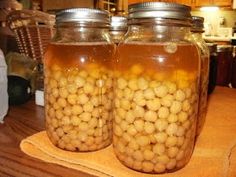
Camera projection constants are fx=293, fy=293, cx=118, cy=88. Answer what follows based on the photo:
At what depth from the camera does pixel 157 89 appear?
0.34m

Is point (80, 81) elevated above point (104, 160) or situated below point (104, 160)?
above

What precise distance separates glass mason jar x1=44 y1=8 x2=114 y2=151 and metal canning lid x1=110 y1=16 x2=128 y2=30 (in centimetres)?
8

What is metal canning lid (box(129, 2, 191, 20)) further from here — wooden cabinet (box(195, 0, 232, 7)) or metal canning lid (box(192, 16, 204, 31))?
wooden cabinet (box(195, 0, 232, 7))

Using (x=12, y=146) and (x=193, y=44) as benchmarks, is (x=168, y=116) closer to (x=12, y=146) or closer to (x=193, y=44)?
(x=193, y=44)

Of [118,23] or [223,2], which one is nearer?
[118,23]

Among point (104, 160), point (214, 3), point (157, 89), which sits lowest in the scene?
point (104, 160)

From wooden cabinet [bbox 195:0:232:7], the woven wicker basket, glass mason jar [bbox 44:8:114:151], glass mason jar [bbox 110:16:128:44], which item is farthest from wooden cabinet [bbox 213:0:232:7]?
glass mason jar [bbox 44:8:114:151]

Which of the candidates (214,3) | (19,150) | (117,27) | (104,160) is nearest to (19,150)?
(19,150)

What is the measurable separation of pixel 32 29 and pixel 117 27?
11.5 inches

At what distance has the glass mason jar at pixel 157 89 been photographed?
0.34 m

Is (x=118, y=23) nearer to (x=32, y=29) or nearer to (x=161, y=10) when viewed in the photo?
(x=161, y=10)

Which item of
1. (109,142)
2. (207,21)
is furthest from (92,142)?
(207,21)

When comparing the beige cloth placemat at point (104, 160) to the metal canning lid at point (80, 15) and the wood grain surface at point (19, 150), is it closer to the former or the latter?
the wood grain surface at point (19, 150)

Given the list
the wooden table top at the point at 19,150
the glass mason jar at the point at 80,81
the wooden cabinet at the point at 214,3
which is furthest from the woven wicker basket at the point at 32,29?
the wooden cabinet at the point at 214,3
